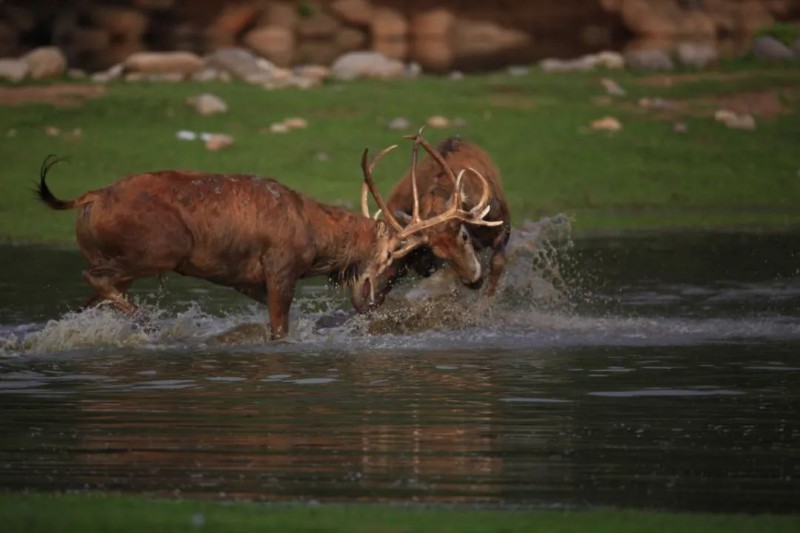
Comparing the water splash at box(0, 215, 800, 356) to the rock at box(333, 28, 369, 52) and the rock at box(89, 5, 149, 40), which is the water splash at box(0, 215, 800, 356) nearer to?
the rock at box(333, 28, 369, 52)

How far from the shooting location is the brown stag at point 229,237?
43.7 ft

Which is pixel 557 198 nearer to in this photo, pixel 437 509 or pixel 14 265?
pixel 14 265

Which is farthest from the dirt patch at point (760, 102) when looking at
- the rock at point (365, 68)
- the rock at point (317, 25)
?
the rock at point (317, 25)

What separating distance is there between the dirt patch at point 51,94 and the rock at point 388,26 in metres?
30.0

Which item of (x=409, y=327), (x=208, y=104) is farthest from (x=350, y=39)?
(x=409, y=327)

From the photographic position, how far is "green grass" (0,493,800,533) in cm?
787

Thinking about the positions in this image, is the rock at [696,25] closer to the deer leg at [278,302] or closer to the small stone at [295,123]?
the small stone at [295,123]

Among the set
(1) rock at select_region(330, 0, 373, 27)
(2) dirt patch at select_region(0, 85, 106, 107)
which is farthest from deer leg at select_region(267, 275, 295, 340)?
(1) rock at select_region(330, 0, 373, 27)

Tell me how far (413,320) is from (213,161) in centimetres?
905

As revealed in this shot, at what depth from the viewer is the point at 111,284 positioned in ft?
44.1

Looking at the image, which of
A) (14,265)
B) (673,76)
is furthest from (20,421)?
(673,76)

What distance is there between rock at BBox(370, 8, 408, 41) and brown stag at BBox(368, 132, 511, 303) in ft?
134

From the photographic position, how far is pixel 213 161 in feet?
76.7

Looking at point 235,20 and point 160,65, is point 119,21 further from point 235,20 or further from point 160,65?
point 160,65
